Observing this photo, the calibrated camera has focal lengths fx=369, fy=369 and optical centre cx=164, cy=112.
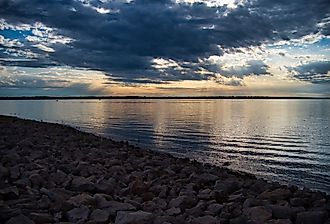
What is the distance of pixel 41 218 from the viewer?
17.6 ft

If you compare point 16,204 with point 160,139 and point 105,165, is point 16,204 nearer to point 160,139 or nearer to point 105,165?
point 105,165

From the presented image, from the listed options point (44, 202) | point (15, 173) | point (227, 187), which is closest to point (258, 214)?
point (227, 187)

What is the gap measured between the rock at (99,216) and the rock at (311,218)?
3.00 m

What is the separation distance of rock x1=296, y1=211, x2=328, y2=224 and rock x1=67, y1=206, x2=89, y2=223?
10.9ft

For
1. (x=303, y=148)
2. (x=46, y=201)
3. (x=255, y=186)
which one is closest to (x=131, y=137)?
(x=303, y=148)

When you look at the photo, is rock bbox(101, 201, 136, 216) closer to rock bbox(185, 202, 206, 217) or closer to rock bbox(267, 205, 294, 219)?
rock bbox(185, 202, 206, 217)

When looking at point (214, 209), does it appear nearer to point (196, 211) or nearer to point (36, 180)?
point (196, 211)

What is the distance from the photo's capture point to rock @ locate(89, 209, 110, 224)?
5520mm

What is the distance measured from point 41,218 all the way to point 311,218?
4.11m

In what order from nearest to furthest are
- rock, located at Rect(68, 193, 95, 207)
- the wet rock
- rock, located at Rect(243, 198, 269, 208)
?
1. rock, located at Rect(68, 193, 95, 207)
2. rock, located at Rect(243, 198, 269, 208)
3. the wet rock

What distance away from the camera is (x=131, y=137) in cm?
2958

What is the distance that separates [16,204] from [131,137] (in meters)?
23.6

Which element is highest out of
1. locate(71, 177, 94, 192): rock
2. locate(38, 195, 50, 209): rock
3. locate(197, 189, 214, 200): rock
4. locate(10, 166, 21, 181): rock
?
locate(10, 166, 21, 181): rock

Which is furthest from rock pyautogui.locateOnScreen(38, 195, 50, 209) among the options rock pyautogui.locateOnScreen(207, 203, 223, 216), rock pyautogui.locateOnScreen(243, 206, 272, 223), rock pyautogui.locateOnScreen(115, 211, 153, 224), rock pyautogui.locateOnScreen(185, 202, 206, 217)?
rock pyautogui.locateOnScreen(243, 206, 272, 223)
